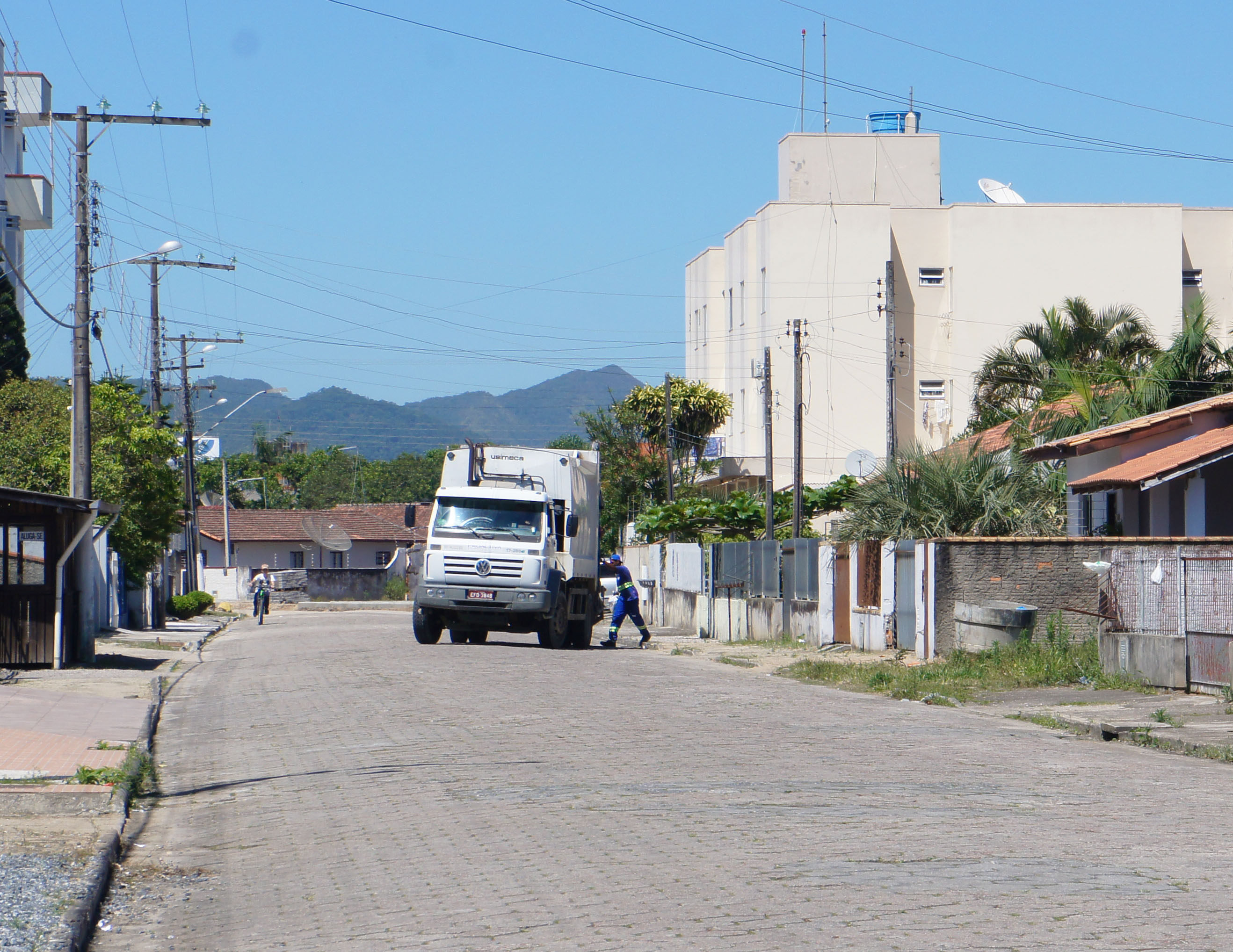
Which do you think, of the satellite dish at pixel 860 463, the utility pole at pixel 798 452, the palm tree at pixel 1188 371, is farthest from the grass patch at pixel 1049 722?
Result: the satellite dish at pixel 860 463

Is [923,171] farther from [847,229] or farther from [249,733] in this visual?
[249,733]

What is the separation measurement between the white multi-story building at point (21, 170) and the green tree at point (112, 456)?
19627mm

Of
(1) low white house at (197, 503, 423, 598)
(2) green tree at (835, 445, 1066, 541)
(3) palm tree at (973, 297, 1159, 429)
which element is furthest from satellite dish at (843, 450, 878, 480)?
(1) low white house at (197, 503, 423, 598)

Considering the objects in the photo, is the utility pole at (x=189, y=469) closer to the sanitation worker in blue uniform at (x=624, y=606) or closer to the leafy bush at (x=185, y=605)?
the leafy bush at (x=185, y=605)

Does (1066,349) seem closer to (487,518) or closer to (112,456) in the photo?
(487,518)

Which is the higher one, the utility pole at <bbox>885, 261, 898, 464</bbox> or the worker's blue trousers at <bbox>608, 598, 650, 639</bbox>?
the utility pole at <bbox>885, 261, 898, 464</bbox>

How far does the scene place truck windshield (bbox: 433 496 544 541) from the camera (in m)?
24.8

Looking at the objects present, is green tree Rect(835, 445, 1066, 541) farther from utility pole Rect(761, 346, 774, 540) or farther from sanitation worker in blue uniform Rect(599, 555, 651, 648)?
utility pole Rect(761, 346, 774, 540)

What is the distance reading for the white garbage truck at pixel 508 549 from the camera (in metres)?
24.3

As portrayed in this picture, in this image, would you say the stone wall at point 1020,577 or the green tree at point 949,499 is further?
the green tree at point 949,499

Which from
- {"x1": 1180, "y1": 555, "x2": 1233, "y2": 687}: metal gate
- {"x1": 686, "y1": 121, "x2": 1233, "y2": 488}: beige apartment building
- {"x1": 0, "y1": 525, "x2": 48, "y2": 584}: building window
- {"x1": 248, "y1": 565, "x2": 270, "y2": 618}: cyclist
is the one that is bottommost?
{"x1": 248, "y1": 565, "x2": 270, "y2": 618}: cyclist

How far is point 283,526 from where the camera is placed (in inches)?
3211

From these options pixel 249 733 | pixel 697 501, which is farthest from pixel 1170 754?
pixel 697 501

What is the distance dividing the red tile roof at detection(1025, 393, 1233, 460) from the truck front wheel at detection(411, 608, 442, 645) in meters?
11.8
